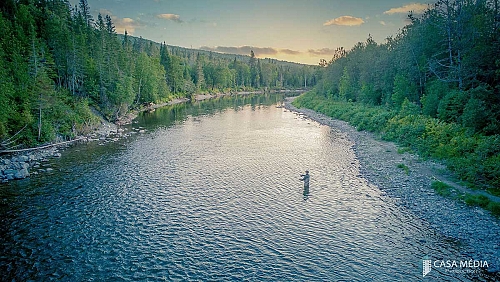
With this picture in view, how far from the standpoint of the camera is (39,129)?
38219 mm

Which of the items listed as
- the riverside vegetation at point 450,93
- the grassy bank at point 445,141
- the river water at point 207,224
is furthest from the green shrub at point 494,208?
the river water at point 207,224

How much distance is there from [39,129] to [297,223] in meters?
34.5

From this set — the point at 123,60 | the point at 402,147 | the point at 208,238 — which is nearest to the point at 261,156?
the point at 402,147

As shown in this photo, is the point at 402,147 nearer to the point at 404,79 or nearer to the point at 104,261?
the point at 404,79

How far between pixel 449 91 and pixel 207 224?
35044 millimetres

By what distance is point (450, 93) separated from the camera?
120 ft

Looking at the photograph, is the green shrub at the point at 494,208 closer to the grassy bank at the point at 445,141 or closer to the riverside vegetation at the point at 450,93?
the riverside vegetation at the point at 450,93

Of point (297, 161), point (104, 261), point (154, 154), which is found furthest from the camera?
point (154, 154)

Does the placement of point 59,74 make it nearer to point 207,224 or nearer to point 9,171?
point 9,171

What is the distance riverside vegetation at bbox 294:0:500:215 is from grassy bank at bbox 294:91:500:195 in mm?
59

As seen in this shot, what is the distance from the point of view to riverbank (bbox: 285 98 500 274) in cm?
1703

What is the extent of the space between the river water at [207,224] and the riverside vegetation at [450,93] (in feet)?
25.7

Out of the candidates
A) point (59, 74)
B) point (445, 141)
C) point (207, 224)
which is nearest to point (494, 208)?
point (445, 141)

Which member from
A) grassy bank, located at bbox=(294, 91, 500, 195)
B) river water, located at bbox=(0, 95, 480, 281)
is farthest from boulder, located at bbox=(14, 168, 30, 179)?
grassy bank, located at bbox=(294, 91, 500, 195)
